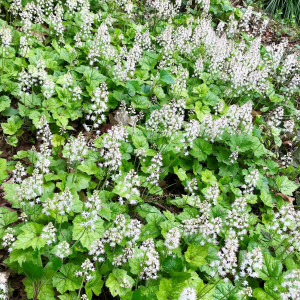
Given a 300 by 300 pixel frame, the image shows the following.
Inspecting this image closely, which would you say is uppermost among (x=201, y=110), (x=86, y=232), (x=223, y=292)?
(x=201, y=110)

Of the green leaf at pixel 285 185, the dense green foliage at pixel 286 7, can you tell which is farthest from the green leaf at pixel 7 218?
the dense green foliage at pixel 286 7

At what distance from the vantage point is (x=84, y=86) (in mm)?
4934

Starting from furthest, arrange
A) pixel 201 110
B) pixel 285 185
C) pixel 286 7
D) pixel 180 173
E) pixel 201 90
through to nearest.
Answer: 1. pixel 286 7
2. pixel 201 90
3. pixel 201 110
4. pixel 285 185
5. pixel 180 173

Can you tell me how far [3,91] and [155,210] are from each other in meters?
2.96

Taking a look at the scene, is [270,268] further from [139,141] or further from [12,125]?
[12,125]

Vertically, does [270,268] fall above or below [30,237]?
above

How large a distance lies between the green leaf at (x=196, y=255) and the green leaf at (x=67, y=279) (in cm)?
111

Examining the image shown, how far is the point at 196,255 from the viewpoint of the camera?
3.11 metres

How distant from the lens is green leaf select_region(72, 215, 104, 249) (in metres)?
2.92

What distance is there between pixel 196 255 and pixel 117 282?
0.85m

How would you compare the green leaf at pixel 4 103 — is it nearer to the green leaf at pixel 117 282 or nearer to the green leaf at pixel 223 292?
the green leaf at pixel 117 282

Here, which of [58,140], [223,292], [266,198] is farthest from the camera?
[266,198]

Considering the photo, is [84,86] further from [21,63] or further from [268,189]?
[268,189]

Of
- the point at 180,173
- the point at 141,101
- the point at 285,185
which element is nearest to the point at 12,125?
the point at 141,101
